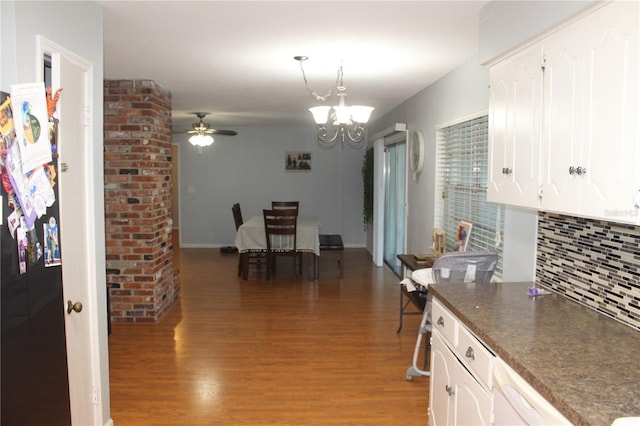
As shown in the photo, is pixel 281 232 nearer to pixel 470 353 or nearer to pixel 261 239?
pixel 261 239

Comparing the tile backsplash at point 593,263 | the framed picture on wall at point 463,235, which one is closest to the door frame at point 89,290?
the tile backsplash at point 593,263

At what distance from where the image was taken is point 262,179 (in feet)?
30.7

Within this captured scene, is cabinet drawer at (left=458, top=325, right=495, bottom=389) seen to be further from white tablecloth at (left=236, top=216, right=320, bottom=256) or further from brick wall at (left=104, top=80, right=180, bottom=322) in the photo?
white tablecloth at (left=236, top=216, right=320, bottom=256)

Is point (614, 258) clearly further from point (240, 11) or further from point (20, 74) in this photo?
point (20, 74)

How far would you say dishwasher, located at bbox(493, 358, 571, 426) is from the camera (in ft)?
4.37

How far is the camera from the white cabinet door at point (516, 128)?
6.79 feet

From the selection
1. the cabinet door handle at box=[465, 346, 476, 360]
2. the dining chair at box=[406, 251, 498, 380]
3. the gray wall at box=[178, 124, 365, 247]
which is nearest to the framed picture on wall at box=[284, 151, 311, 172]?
the gray wall at box=[178, 124, 365, 247]

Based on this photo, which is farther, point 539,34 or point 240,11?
point 240,11

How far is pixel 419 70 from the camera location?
416cm

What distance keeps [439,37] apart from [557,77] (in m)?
1.38

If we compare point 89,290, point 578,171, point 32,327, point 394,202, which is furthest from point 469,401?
point 394,202

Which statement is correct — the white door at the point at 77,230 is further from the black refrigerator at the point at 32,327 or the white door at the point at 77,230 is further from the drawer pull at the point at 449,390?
the drawer pull at the point at 449,390

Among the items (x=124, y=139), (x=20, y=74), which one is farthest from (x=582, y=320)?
(x=124, y=139)

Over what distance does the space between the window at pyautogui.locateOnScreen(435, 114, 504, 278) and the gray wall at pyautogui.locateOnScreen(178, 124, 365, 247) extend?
15.4 ft
